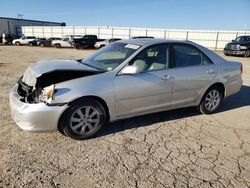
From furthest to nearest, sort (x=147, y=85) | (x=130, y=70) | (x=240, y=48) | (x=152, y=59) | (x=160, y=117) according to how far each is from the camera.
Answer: (x=240, y=48) < (x=160, y=117) < (x=152, y=59) < (x=147, y=85) < (x=130, y=70)

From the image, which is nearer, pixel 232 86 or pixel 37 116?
pixel 37 116

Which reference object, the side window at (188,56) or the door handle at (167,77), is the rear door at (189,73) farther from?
the door handle at (167,77)

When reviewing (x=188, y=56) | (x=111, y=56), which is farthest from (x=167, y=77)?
(x=111, y=56)

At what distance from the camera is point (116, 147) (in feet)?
12.6

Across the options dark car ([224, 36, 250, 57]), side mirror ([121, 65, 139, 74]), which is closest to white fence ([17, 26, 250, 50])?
dark car ([224, 36, 250, 57])

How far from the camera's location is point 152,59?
4.57 m

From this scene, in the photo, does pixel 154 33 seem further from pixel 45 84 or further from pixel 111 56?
pixel 45 84

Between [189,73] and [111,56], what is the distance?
1506 millimetres

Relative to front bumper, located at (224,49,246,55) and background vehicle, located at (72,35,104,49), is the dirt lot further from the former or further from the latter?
background vehicle, located at (72,35,104,49)

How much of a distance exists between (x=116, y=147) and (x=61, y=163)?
33.7 inches

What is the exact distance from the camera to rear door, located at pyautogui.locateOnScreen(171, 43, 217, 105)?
478cm

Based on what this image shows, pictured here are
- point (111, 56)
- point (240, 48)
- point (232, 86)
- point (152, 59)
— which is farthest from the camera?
point (240, 48)

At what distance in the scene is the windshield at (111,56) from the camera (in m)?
4.39

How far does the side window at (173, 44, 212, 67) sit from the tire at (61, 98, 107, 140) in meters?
1.76
